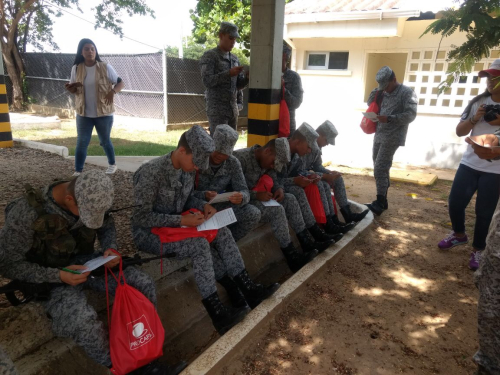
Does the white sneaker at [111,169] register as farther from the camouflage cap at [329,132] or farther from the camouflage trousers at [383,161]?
the camouflage trousers at [383,161]

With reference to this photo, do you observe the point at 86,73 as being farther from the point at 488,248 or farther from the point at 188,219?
the point at 488,248

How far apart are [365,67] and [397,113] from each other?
418cm

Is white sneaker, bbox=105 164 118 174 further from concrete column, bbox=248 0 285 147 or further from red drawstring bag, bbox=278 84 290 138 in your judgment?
red drawstring bag, bbox=278 84 290 138

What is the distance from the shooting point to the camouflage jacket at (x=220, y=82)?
4.46 m

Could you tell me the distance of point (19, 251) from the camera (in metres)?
2.01

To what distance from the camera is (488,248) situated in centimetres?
195

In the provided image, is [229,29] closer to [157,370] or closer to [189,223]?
[189,223]

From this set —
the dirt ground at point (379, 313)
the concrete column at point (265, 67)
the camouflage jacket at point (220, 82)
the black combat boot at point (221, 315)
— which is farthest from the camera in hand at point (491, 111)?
the black combat boot at point (221, 315)

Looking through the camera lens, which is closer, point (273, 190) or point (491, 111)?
point (491, 111)

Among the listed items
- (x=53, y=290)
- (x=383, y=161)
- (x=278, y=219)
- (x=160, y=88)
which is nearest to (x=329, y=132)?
(x=383, y=161)

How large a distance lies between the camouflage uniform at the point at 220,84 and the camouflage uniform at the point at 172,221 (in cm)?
193

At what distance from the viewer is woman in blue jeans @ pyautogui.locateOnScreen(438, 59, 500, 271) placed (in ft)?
11.4

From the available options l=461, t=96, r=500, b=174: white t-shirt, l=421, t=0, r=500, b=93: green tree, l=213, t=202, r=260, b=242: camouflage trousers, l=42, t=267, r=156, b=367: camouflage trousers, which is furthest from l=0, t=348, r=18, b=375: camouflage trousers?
l=461, t=96, r=500, b=174: white t-shirt

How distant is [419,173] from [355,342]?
18.5ft
